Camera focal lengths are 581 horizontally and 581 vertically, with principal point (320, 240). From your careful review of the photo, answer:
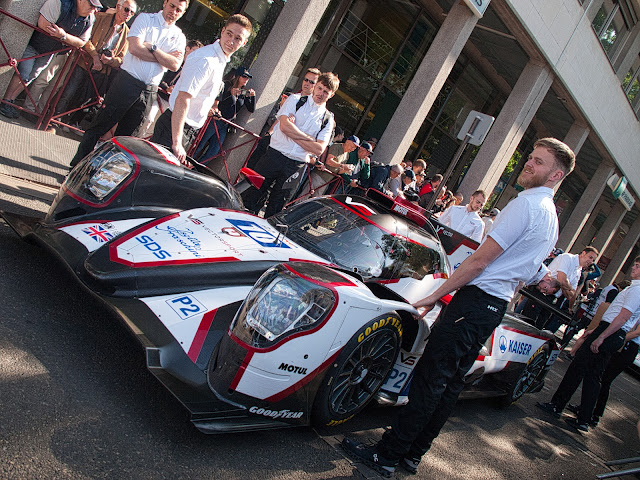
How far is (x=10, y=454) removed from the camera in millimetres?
2053

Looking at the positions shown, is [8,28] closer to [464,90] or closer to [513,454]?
[513,454]

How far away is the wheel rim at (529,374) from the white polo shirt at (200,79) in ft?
12.4

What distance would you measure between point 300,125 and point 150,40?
1.72 metres

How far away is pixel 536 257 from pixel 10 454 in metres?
2.67

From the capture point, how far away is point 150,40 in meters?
5.64

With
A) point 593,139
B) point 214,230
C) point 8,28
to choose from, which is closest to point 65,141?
point 8,28

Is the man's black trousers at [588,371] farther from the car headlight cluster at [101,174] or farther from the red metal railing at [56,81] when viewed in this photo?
the red metal railing at [56,81]

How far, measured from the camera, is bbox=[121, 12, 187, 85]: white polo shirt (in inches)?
219

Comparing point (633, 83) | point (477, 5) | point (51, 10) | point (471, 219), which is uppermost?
point (633, 83)

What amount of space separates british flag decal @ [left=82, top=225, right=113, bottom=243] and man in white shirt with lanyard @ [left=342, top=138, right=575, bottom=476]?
184 centimetres

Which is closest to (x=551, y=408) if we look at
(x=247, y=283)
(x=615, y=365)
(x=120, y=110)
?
(x=615, y=365)

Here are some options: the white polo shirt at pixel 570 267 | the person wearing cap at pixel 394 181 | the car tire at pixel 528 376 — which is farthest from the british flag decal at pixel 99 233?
the white polo shirt at pixel 570 267

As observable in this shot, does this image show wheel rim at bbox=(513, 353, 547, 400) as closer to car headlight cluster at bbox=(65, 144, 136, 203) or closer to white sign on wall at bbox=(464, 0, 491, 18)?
car headlight cluster at bbox=(65, 144, 136, 203)

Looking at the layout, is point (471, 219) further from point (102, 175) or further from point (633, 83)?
point (633, 83)
